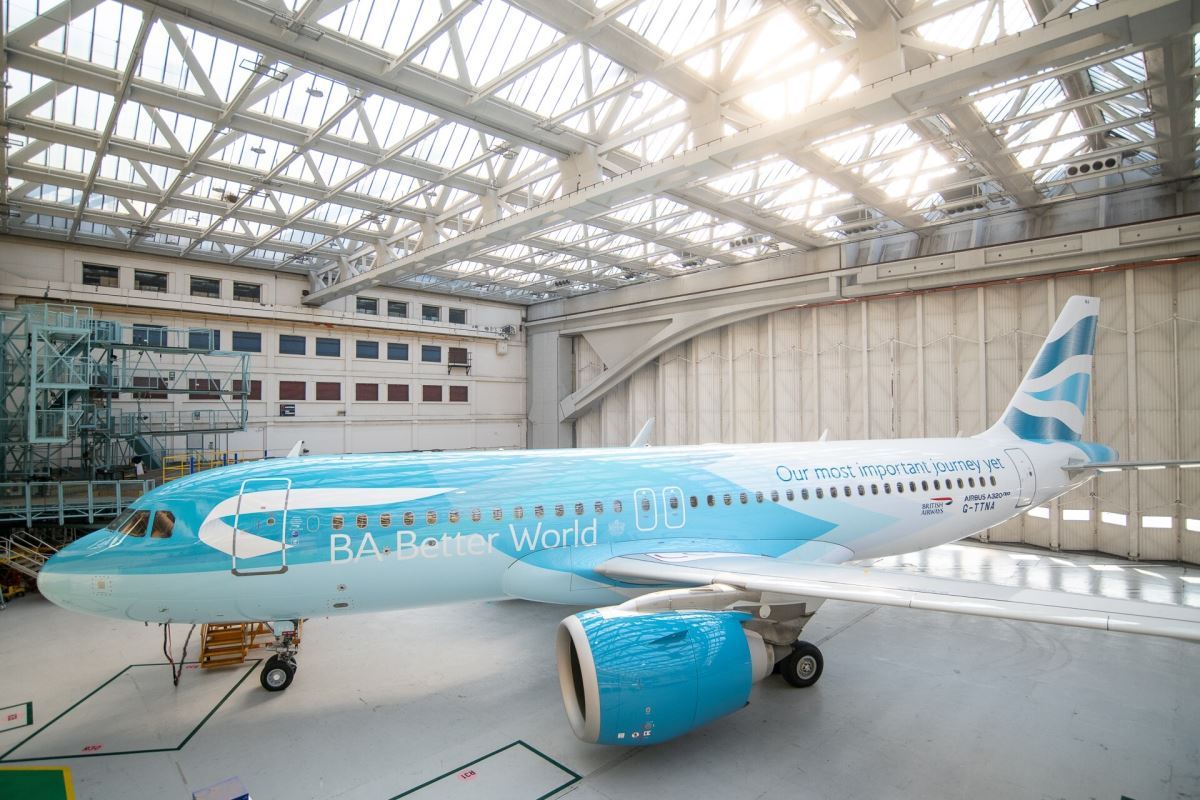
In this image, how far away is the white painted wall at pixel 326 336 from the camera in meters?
18.5

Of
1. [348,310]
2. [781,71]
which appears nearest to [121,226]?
[348,310]

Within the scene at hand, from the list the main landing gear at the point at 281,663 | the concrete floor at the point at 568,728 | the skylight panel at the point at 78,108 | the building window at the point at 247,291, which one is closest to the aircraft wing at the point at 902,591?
the concrete floor at the point at 568,728

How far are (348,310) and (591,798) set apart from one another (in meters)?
22.7

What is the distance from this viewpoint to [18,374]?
16047 mm

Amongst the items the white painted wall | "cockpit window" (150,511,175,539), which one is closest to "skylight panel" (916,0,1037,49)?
"cockpit window" (150,511,175,539)

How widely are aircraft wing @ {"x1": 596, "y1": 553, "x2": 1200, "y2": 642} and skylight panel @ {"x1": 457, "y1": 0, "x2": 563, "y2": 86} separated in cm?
904

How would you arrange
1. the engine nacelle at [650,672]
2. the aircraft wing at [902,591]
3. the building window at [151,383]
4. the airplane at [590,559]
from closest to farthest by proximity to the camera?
the aircraft wing at [902,591] < the engine nacelle at [650,672] < the airplane at [590,559] < the building window at [151,383]

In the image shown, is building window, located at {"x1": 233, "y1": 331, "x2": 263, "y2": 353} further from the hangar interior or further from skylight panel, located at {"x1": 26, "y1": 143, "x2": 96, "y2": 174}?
skylight panel, located at {"x1": 26, "y1": 143, "x2": 96, "y2": 174}

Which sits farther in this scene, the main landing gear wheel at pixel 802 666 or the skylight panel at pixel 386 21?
the skylight panel at pixel 386 21

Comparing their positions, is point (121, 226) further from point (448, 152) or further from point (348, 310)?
point (448, 152)

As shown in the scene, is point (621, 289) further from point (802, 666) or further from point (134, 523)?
point (134, 523)

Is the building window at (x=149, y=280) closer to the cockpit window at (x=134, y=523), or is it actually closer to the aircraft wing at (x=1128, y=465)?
the cockpit window at (x=134, y=523)

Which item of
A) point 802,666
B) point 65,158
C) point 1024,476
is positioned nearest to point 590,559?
point 802,666

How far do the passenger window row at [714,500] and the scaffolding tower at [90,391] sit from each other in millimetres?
11179
